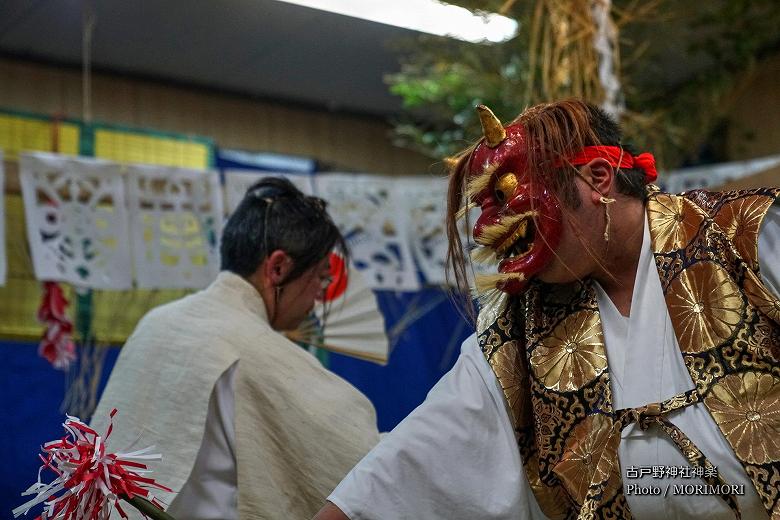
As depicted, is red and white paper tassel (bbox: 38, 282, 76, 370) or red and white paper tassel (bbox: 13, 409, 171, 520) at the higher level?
red and white paper tassel (bbox: 38, 282, 76, 370)

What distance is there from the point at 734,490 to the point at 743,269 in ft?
0.93

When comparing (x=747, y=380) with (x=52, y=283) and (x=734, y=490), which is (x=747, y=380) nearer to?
(x=734, y=490)

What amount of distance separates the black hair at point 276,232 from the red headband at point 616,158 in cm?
75

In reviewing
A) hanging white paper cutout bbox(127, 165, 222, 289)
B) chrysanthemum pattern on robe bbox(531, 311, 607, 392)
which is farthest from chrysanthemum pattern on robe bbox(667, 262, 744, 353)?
hanging white paper cutout bbox(127, 165, 222, 289)

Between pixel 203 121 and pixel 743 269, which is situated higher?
pixel 203 121

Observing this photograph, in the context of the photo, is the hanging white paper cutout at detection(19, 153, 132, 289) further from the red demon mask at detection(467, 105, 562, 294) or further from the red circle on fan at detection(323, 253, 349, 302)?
the red demon mask at detection(467, 105, 562, 294)

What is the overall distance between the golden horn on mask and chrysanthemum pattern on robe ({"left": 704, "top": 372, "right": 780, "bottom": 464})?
446mm

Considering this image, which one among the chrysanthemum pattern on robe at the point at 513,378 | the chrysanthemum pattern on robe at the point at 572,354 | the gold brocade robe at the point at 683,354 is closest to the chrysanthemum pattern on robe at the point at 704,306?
the gold brocade robe at the point at 683,354

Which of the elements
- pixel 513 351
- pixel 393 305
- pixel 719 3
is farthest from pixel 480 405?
pixel 719 3

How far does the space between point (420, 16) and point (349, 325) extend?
8.04ft

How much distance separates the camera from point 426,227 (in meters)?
3.65

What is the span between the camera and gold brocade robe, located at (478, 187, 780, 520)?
51.9 inches

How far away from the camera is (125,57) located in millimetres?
5355

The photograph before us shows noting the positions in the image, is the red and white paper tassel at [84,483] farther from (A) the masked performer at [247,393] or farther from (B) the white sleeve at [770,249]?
(B) the white sleeve at [770,249]
